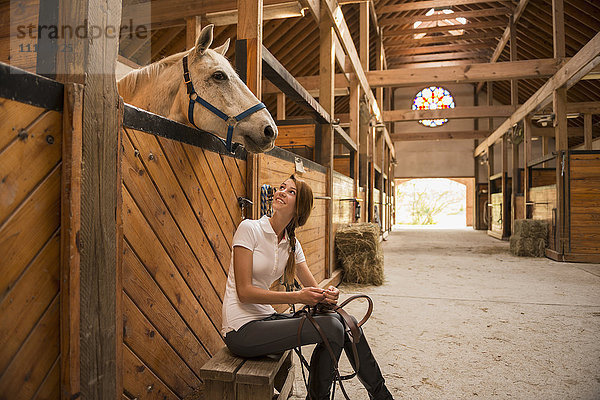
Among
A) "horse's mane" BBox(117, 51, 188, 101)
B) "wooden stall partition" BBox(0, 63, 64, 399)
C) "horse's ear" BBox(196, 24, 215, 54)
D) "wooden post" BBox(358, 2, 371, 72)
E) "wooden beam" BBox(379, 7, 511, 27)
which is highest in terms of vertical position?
"wooden beam" BBox(379, 7, 511, 27)

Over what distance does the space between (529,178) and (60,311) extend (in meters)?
9.67

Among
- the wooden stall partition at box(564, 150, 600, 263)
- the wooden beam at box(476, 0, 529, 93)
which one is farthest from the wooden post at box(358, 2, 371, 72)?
the wooden beam at box(476, 0, 529, 93)

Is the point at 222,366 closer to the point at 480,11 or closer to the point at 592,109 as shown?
the point at 592,109

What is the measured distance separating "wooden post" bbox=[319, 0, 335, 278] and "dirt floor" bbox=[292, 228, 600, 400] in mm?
565

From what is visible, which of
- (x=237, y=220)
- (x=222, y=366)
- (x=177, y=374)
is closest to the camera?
(x=222, y=366)

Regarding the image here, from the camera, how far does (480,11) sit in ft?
38.7

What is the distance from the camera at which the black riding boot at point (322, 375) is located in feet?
4.91

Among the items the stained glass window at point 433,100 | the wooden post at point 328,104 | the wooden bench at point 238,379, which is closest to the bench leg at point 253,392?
the wooden bench at point 238,379

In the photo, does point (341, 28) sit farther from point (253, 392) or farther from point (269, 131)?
point (253, 392)

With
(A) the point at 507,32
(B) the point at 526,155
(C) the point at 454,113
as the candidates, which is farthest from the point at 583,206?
(A) the point at 507,32

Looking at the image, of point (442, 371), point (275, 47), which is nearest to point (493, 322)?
point (442, 371)

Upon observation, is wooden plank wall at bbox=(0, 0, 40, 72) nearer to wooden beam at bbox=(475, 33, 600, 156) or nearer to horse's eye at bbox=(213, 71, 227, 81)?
horse's eye at bbox=(213, 71, 227, 81)

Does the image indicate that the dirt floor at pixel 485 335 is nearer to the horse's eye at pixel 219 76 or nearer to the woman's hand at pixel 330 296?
the woman's hand at pixel 330 296

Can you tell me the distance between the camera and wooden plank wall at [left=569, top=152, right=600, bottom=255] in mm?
6156
